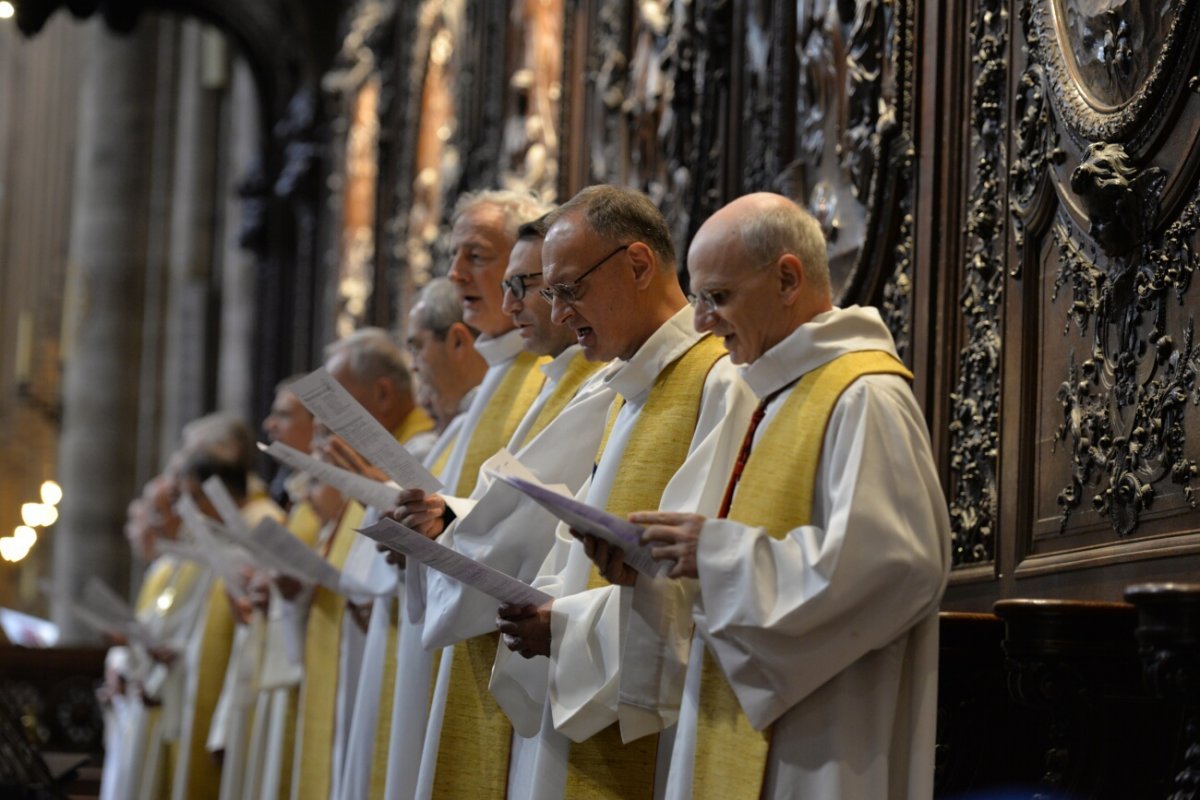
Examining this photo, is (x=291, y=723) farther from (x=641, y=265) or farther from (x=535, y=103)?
(x=641, y=265)

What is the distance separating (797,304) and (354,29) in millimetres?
10764

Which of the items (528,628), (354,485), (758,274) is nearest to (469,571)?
(528,628)

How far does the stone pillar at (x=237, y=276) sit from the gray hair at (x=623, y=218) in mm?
13747

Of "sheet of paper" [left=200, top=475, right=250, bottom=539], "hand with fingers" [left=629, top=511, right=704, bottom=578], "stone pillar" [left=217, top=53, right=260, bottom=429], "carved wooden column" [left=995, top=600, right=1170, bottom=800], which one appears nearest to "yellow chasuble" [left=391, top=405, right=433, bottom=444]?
"sheet of paper" [left=200, top=475, right=250, bottom=539]

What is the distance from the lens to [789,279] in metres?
3.82

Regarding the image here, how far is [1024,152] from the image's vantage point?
184 inches

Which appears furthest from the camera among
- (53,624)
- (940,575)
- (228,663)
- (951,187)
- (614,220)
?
(53,624)

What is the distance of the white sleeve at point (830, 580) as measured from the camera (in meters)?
3.45

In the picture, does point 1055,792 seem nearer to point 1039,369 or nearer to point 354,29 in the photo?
point 1039,369

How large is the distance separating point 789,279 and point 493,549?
1325 millimetres

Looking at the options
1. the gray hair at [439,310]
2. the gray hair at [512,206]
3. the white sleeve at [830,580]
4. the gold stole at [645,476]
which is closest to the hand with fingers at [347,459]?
the gray hair at [439,310]

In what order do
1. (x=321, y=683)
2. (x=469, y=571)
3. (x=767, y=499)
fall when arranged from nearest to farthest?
(x=767, y=499), (x=469, y=571), (x=321, y=683)

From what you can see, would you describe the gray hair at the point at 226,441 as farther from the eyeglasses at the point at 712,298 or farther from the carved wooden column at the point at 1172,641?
the carved wooden column at the point at 1172,641

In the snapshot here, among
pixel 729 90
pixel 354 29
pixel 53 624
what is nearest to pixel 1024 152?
pixel 729 90
